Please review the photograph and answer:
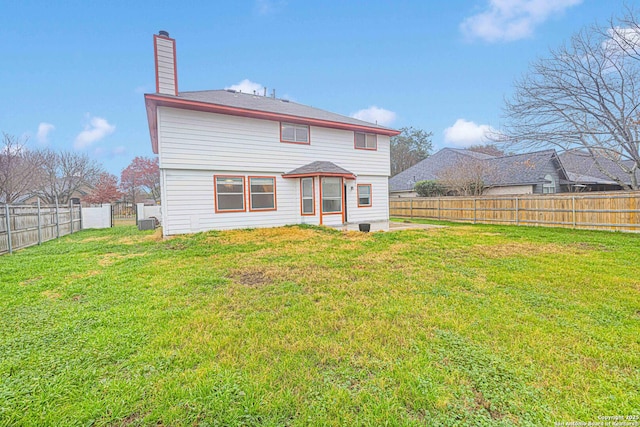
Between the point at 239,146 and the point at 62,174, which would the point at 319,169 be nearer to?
the point at 239,146

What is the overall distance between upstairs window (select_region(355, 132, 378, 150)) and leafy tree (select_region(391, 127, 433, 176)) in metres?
23.7

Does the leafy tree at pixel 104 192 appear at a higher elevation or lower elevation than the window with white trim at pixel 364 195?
higher

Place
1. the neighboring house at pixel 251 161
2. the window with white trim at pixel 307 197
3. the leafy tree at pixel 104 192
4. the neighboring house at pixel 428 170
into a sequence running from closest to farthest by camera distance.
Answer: the neighboring house at pixel 251 161, the window with white trim at pixel 307 197, the neighboring house at pixel 428 170, the leafy tree at pixel 104 192

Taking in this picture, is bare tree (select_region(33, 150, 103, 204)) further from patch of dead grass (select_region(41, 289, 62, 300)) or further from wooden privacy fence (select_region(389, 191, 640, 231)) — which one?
wooden privacy fence (select_region(389, 191, 640, 231))

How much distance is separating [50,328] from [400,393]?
3650 mm

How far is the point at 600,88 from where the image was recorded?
10.5 m

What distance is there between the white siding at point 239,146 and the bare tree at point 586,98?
6777 mm

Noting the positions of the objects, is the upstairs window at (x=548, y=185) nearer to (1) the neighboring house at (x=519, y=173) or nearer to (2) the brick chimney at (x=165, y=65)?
(1) the neighboring house at (x=519, y=173)

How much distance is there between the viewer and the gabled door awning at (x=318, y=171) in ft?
36.7

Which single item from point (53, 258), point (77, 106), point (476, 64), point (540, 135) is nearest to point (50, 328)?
point (53, 258)

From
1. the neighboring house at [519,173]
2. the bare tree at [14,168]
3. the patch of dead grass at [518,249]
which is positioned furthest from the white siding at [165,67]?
the neighboring house at [519,173]

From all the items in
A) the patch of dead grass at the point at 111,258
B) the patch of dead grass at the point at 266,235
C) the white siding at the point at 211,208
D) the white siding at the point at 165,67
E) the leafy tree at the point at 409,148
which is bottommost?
the patch of dead grass at the point at 111,258

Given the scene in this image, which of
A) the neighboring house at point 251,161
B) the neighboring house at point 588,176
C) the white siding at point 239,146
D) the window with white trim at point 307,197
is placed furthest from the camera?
the neighboring house at point 588,176

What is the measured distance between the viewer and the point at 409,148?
120 feet
